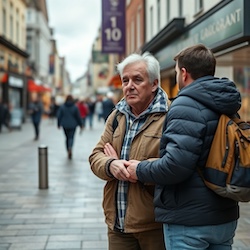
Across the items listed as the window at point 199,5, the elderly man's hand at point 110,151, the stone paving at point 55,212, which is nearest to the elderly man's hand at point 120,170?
the elderly man's hand at point 110,151

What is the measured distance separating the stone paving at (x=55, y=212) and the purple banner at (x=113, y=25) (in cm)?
1107

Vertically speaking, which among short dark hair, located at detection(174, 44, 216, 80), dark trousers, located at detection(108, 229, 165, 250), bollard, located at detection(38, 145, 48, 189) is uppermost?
short dark hair, located at detection(174, 44, 216, 80)

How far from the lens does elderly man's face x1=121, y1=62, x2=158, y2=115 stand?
106 inches

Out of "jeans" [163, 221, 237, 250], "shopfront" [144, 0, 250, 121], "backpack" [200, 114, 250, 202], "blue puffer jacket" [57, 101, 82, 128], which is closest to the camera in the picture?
"backpack" [200, 114, 250, 202]

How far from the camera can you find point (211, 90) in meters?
2.23

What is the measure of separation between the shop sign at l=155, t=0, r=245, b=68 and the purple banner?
21.7ft

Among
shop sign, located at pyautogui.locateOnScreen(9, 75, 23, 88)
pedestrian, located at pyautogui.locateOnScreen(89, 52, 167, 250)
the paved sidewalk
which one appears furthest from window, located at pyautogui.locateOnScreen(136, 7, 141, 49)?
pedestrian, located at pyautogui.locateOnScreen(89, 52, 167, 250)

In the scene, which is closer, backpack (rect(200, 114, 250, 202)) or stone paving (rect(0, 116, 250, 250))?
backpack (rect(200, 114, 250, 202))

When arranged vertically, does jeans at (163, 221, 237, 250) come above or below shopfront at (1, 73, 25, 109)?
below

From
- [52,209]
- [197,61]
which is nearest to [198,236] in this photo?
[197,61]

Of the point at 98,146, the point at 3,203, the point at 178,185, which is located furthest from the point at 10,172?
the point at 178,185

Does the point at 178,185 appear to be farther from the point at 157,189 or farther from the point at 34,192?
the point at 34,192

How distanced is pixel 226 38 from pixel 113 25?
1156 cm

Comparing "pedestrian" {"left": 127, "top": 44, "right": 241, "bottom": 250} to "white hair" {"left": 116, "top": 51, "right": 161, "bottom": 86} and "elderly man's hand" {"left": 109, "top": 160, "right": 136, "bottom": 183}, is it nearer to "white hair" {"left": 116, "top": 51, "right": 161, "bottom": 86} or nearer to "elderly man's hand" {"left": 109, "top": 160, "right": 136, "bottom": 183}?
"elderly man's hand" {"left": 109, "top": 160, "right": 136, "bottom": 183}
